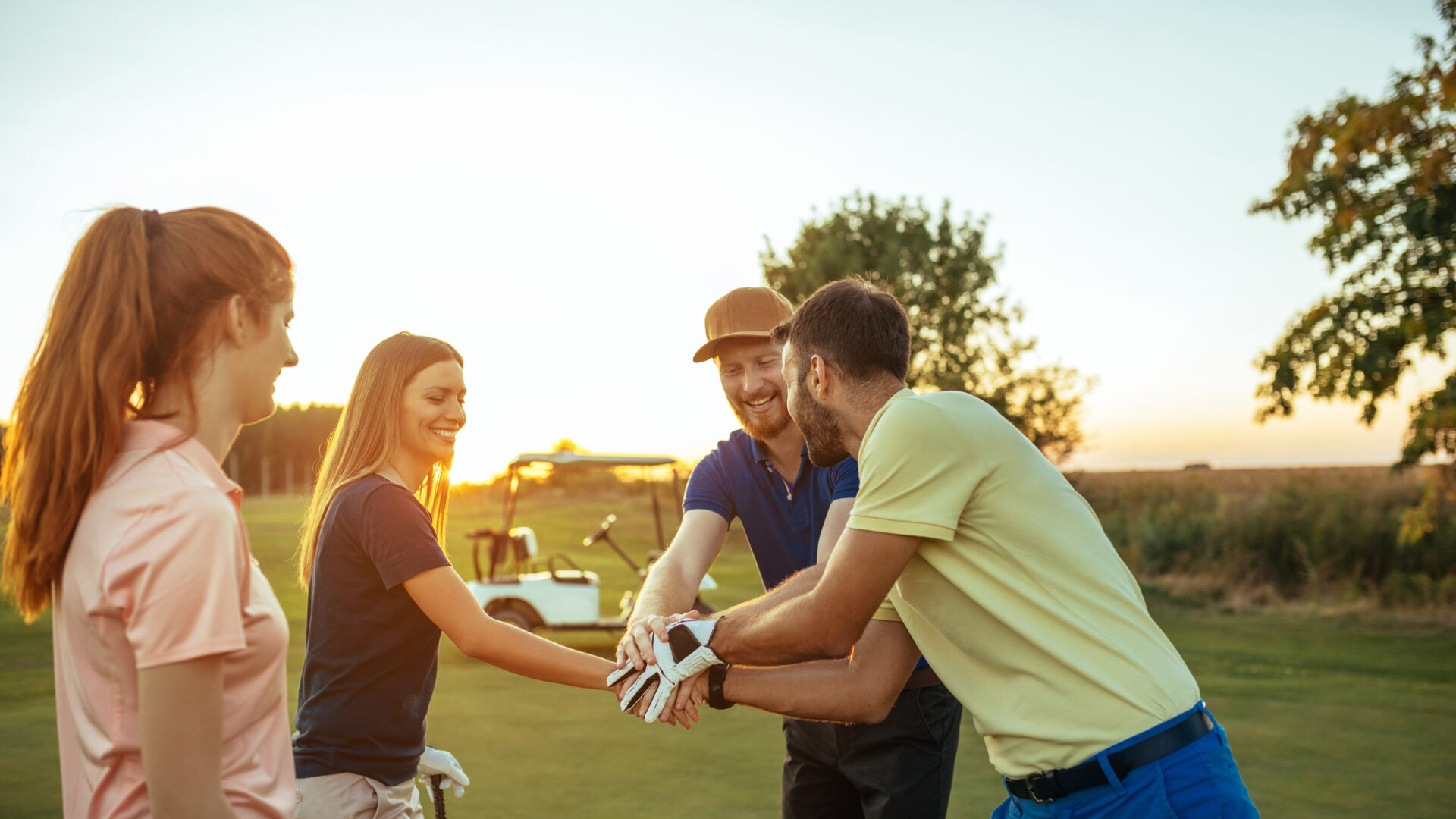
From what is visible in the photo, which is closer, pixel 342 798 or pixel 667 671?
pixel 342 798

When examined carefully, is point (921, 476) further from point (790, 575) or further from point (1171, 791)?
point (790, 575)

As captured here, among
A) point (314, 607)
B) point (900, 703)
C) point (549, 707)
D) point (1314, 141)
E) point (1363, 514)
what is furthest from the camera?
point (1363, 514)

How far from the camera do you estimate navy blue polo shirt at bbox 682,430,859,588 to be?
11.4ft

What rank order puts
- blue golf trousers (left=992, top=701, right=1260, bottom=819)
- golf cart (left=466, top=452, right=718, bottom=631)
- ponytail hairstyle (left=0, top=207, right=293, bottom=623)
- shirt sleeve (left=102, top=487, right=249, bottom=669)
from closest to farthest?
shirt sleeve (left=102, top=487, right=249, bottom=669) < ponytail hairstyle (left=0, top=207, right=293, bottom=623) < blue golf trousers (left=992, top=701, right=1260, bottom=819) < golf cart (left=466, top=452, right=718, bottom=631)

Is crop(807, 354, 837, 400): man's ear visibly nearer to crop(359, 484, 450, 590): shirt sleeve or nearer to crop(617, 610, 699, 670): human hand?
crop(617, 610, 699, 670): human hand

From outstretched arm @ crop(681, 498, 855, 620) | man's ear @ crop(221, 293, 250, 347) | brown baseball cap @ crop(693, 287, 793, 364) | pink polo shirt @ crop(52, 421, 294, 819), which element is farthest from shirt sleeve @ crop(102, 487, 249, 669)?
brown baseball cap @ crop(693, 287, 793, 364)

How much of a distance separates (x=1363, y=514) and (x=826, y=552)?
1891 centimetres

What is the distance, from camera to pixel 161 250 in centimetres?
159

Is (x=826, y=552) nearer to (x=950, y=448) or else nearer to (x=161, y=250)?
(x=950, y=448)

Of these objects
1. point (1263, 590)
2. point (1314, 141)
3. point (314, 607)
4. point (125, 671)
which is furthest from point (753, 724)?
point (1263, 590)

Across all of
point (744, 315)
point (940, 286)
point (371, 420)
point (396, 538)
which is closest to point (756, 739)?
point (744, 315)

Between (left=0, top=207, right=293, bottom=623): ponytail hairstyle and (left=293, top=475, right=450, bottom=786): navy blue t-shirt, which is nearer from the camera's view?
(left=0, top=207, right=293, bottom=623): ponytail hairstyle

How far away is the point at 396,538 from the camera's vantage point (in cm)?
246

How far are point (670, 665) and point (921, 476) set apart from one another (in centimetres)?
116
